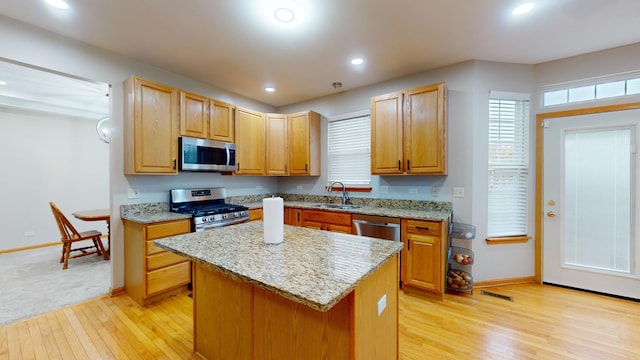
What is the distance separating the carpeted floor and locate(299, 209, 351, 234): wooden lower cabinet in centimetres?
256

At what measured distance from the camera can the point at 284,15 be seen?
6.94 ft

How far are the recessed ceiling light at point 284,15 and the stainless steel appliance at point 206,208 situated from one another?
2240 mm

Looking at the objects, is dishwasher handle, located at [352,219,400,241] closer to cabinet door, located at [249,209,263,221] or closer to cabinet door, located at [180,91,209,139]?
cabinet door, located at [249,209,263,221]

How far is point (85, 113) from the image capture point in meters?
5.10

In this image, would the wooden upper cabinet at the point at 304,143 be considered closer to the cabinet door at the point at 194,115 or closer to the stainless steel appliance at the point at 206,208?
the stainless steel appliance at the point at 206,208

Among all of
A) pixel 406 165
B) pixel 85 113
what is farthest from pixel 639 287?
pixel 85 113

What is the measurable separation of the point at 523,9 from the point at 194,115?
3573 mm

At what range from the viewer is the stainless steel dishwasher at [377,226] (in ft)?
9.38

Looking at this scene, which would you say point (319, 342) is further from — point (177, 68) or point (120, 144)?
point (177, 68)

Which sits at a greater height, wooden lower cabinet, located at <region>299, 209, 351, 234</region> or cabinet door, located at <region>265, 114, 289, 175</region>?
cabinet door, located at <region>265, 114, 289, 175</region>

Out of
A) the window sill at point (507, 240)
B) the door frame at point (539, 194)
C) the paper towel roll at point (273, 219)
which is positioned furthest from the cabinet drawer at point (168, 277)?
the door frame at point (539, 194)

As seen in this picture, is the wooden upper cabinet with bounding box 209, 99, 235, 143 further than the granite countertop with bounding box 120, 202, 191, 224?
Yes

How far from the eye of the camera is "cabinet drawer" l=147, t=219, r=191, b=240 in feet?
8.41

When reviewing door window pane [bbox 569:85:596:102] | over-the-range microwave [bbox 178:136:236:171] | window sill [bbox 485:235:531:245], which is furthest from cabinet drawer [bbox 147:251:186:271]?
door window pane [bbox 569:85:596:102]
